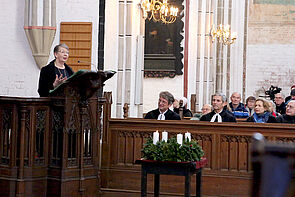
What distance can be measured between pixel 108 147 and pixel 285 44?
1904 cm

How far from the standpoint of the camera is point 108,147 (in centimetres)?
723

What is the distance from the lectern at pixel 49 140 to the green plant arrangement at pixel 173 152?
65 centimetres

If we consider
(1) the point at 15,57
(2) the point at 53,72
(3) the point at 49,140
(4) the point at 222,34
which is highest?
(4) the point at 222,34

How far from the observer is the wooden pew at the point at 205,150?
22.4 feet

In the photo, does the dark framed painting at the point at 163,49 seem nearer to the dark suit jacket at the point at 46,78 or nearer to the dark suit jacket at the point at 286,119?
the dark suit jacket at the point at 286,119

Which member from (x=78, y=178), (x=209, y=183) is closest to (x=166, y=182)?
(x=209, y=183)

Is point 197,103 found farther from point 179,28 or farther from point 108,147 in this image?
point 108,147

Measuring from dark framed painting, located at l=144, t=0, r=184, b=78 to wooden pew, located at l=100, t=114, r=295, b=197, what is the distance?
386 inches

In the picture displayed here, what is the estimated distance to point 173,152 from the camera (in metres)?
5.55

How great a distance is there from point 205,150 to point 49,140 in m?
2.10

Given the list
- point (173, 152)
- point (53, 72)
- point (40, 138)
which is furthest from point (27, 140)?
point (173, 152)

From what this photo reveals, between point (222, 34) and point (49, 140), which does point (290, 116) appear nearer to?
point (49, 140)

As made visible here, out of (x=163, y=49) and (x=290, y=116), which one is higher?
(x=163, y=49)

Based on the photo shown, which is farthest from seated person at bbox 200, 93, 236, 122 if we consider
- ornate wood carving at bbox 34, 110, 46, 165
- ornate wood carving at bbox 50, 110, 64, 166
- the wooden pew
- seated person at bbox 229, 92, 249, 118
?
seated person at bbox 229, 92, 249, 118
